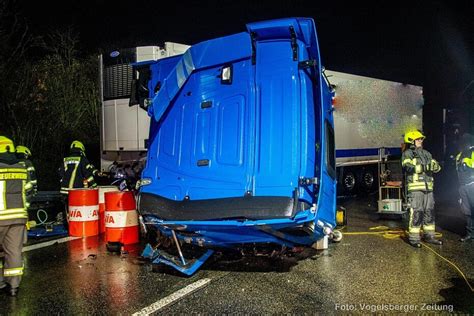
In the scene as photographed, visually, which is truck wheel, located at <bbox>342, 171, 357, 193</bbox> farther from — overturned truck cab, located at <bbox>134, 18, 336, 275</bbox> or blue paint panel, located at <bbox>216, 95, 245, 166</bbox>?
blue paint panel, located at <bbox>216, 95, 245, 166</bbox>

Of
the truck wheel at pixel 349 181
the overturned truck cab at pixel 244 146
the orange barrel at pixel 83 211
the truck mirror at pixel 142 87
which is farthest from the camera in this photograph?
the truck wheel at pixel 349 181

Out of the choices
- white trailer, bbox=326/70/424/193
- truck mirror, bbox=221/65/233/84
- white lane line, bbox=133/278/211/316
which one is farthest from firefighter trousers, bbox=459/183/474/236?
white trailer, bbox=326/70/424/193

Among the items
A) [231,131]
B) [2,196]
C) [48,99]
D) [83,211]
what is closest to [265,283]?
[231,131]

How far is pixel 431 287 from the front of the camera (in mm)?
4715

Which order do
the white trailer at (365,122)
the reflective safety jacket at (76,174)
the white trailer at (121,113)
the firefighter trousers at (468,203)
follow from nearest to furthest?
the firefighter trousers at (468,203)
the reflective safety jacket at (76,174)
the white trailer at (121,113)
the white trailer at (365,122)

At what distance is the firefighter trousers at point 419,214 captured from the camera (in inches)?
264

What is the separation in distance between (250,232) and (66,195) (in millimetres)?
5652

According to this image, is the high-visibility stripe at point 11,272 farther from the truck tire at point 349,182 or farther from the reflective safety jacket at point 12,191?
the truck tire at point 349,182

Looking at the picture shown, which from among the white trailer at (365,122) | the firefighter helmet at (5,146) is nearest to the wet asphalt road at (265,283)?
the firefighter helmet at (5,146)

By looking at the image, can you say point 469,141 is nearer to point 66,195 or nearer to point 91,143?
point 66,195

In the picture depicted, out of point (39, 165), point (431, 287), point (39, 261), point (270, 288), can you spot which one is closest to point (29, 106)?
point (39, 165)

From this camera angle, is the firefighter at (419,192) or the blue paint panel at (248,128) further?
the firefighter at (419,192)

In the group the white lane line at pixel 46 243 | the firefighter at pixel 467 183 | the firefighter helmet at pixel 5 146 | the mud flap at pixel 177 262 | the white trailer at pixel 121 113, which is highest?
the white trailer at pixel 121 113

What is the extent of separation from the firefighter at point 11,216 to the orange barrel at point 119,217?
186cm
